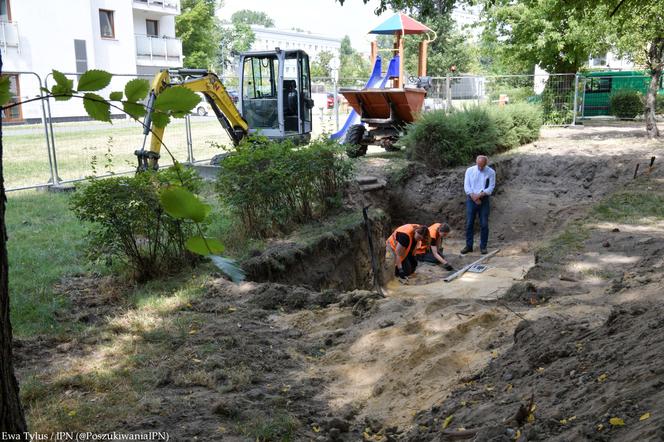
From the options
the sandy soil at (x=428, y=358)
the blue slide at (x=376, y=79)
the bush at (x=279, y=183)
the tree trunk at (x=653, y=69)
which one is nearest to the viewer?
the sandy soil at (x=428, y=358)

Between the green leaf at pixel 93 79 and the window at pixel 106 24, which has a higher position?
the window at pixel 106 24

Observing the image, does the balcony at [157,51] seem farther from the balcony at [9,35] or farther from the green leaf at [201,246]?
the green leaf at [201,246]

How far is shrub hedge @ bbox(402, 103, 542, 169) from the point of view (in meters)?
15.7

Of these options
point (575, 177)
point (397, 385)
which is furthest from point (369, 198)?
point (397, 385)

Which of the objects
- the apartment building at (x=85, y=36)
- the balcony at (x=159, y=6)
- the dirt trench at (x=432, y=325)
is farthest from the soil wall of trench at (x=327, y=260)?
the balcony at (x=159, y=6)

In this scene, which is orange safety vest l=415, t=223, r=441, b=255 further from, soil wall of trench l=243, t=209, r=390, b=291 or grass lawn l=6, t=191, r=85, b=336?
grass lawn l=6, t=191, r=85, b=336

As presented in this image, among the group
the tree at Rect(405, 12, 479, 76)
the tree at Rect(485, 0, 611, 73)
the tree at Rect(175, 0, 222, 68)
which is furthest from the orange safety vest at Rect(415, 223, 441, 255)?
the tree at Rect(175, 0, 222, 68)

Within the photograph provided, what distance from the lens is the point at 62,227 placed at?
33.5 ft

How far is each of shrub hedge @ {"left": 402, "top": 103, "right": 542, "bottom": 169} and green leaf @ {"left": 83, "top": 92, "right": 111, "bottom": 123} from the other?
1427 centimetres

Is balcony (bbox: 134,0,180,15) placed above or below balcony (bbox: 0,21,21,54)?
above

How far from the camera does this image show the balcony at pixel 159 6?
1562 inches

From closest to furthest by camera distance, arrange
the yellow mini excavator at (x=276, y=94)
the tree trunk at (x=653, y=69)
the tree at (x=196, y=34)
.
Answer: the yellow mini excavator at (x=276, y=94) < the tree trunk at (x=653, y=69) < the tree at (x=196, y=34)

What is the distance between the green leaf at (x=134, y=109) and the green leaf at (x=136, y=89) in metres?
0.02

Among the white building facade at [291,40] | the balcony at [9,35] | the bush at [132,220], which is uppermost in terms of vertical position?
the white building facade at [291,40]
